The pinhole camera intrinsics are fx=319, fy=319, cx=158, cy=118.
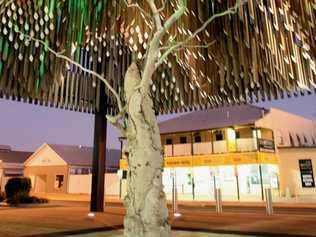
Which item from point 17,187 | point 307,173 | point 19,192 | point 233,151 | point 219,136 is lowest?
point 19,192

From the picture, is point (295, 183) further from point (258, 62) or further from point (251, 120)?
point (258, 62)

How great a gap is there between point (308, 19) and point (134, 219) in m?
4.69

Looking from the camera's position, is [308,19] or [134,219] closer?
[134,219]

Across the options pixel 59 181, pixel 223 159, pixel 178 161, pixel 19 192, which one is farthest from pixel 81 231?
pixel 59 181

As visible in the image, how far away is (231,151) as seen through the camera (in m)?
22.8

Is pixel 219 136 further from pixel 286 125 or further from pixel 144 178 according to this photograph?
pixel 144 178

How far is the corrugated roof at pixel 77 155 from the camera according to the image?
3372 centimetres

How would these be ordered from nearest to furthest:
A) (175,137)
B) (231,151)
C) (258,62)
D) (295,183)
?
(258,62), (295,183), (231,151), (175,137)

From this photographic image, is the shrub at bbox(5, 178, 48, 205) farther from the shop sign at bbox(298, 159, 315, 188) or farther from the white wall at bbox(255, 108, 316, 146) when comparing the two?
the shop sign at bbox(298, 159, 315, 188)

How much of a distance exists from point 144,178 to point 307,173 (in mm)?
19916

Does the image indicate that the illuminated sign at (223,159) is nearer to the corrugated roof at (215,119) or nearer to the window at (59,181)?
the corrugated roof at (215,119)

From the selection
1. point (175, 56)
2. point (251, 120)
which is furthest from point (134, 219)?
point (251, 120)

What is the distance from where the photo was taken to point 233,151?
74.3 ft

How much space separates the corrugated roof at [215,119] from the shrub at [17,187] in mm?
12091
